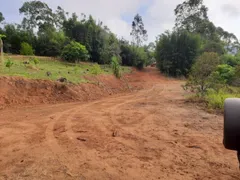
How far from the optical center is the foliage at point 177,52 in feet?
78.6

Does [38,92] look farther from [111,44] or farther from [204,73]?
[111,44]

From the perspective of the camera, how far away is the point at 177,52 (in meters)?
24.3

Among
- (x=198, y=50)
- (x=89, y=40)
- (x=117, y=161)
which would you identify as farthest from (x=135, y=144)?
(x=198, y=50)

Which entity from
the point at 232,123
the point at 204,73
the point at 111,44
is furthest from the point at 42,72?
the point at 111,44

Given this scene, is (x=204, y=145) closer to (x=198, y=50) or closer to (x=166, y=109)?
(x=166, y=109)

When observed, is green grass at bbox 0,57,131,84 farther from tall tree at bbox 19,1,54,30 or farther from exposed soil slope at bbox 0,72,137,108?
tall tree at bbox 19,1,54,30

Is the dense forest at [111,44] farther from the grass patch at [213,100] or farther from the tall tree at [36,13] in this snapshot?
the grass patch at [213,100]

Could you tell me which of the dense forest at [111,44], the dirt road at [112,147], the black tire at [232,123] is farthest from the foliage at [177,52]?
the black tire at [232,123]

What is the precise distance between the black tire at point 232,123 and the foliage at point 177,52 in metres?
22.5

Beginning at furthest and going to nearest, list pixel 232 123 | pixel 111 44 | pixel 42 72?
1. pixel 111 44
2. pixel 42 72
3. pixel 232 123

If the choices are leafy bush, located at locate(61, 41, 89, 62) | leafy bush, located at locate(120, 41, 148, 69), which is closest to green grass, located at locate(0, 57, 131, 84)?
leafy bush, located at locate(61, 41, 89, 62)

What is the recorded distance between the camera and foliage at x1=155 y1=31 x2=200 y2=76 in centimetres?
2395

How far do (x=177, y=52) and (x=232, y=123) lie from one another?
23.8 m

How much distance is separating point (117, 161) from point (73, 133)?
1387 mm
